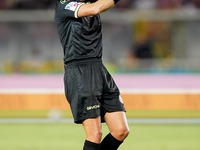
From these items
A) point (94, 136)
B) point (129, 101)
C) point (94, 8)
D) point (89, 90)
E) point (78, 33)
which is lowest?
point (129, 101)

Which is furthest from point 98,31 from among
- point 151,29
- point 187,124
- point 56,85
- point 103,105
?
point 151,29

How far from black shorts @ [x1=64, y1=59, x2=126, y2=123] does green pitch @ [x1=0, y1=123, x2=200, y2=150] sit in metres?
1.51

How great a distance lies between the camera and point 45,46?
15.4 metres

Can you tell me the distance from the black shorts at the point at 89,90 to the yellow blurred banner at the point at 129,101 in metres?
5.14

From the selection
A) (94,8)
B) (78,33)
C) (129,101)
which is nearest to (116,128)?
(78,33)

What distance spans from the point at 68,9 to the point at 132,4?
39.7ft

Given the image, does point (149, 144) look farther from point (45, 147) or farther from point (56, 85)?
point (56, 85)

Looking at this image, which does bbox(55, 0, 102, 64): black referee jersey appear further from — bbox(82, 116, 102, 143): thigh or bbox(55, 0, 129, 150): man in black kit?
bbox(82, 116, 102, 143): thigh

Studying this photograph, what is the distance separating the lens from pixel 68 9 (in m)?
3.53

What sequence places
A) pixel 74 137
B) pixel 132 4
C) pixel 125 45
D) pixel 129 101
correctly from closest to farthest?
1. pixel 74 137
2. pixel 129 101
3. pixel 125 45
4. pixel 132 4

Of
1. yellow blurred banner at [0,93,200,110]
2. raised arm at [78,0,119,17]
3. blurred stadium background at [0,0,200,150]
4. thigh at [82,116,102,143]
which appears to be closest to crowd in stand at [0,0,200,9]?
blurred stadium background at [0,0,200,150]

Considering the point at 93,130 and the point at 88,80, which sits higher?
the point at 88,80

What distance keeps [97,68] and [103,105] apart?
326mm

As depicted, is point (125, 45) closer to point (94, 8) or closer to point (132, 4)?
point (132, 4)
